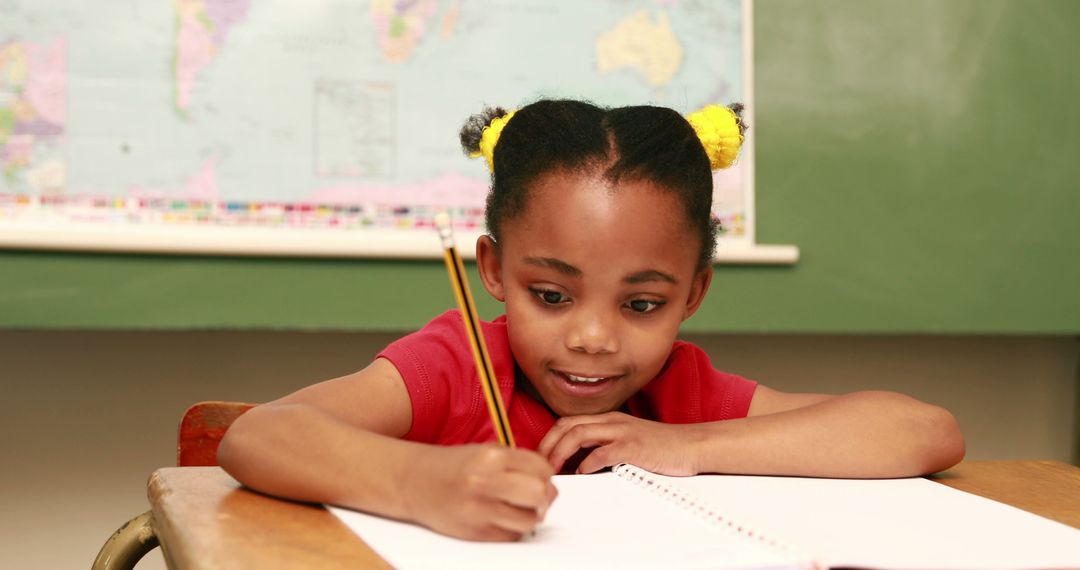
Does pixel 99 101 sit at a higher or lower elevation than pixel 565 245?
higher

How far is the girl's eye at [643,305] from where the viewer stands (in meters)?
0.94

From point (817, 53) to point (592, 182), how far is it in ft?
3.96

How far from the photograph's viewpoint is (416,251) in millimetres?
1806

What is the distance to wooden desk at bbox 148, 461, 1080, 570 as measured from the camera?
0.56 m

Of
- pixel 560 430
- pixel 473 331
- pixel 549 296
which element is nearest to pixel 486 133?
pixel 549 296

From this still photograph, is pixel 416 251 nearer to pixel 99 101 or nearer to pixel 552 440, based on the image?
pixel 99 101

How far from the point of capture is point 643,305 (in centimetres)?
95

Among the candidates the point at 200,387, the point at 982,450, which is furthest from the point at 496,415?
the point at 982,450

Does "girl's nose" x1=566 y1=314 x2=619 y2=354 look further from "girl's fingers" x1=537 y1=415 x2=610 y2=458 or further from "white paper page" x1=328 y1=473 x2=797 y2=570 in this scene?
"white paper page" x1=328 y1=473 x2=797 y2=570

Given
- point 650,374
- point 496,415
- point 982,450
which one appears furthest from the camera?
point 982,450

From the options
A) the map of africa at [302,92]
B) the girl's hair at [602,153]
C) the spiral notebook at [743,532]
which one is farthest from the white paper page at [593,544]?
the map of africa at [302,92]

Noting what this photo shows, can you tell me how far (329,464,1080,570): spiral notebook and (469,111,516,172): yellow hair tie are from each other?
42 cm

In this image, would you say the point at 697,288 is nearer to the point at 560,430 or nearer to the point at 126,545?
the point at 560,430

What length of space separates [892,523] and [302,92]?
1367mm
